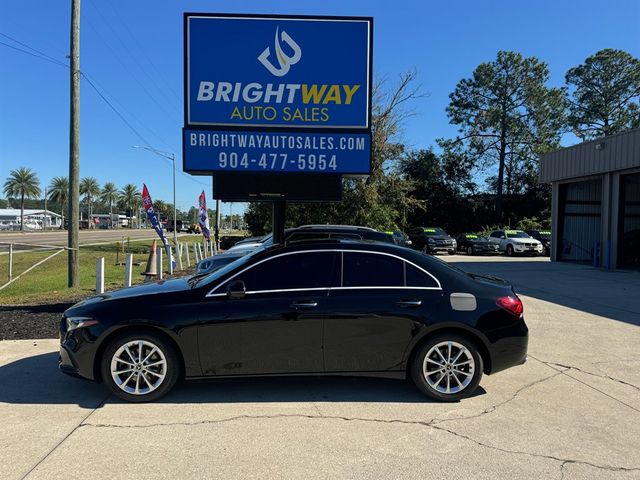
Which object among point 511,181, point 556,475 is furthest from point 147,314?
point 511,181

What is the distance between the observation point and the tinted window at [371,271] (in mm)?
5066

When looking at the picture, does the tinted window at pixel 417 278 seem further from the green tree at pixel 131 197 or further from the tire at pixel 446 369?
the green tree at pixel 131 197

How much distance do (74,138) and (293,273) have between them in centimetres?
1041

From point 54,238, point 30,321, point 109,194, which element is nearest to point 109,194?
point 109,194

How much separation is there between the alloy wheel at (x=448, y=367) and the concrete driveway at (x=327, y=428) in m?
0.21

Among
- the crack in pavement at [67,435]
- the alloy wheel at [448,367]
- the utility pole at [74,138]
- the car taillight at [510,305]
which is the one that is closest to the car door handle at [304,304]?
the alloy wheel at [448,367]

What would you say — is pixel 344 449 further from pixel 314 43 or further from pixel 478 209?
pixel 478 209

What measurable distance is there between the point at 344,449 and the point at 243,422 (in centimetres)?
99

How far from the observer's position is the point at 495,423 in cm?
444

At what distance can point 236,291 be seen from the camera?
4.82m

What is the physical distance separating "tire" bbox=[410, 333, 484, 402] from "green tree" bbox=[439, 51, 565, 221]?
4660cm

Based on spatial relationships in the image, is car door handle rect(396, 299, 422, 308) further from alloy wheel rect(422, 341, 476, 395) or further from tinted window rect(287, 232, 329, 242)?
tinted window rect(287, 232, 329, 242)

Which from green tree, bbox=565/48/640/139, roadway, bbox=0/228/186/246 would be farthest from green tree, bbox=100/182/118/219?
green tree, bbox=565/48/640/139

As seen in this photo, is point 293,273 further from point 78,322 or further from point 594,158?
point 594,158
